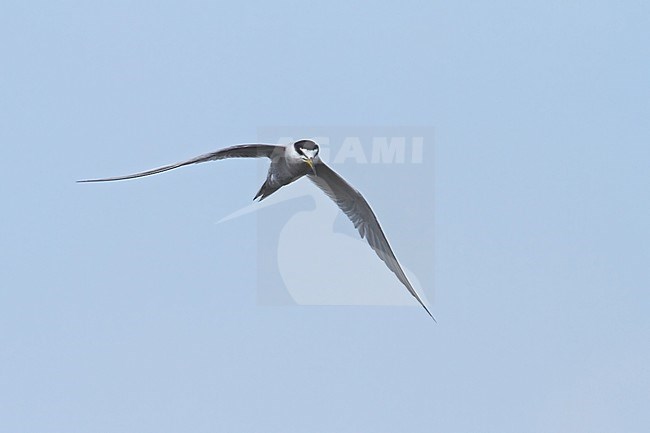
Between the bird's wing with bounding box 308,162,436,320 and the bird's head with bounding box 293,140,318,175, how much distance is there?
1.39m

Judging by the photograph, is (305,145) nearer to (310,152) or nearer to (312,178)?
(310,152)

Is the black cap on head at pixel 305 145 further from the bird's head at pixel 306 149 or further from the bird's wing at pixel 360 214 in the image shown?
the bird's wing at pixel 360 214

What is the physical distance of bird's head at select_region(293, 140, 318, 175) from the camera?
15.5 meters

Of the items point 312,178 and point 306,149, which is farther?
point 312,178

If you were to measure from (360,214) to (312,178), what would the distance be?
1.12 meters

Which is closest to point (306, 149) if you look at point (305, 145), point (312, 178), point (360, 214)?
point (305, 145)

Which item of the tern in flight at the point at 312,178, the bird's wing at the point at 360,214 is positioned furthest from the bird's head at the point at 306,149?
the bird's wing at the point at 360,214

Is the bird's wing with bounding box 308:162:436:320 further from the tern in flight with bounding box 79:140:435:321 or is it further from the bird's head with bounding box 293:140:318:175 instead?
the bird's head with bounding box 293:140:318:175

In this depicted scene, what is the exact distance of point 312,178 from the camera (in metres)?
17.1

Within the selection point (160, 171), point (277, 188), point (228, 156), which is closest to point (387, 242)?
point (277, 188)

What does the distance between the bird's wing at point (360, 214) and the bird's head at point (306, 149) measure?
4.55 feet

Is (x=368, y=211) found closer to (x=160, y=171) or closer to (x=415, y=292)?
(x=415, y=292)

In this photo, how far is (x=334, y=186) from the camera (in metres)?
17.2

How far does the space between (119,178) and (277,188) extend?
3.36 meters
